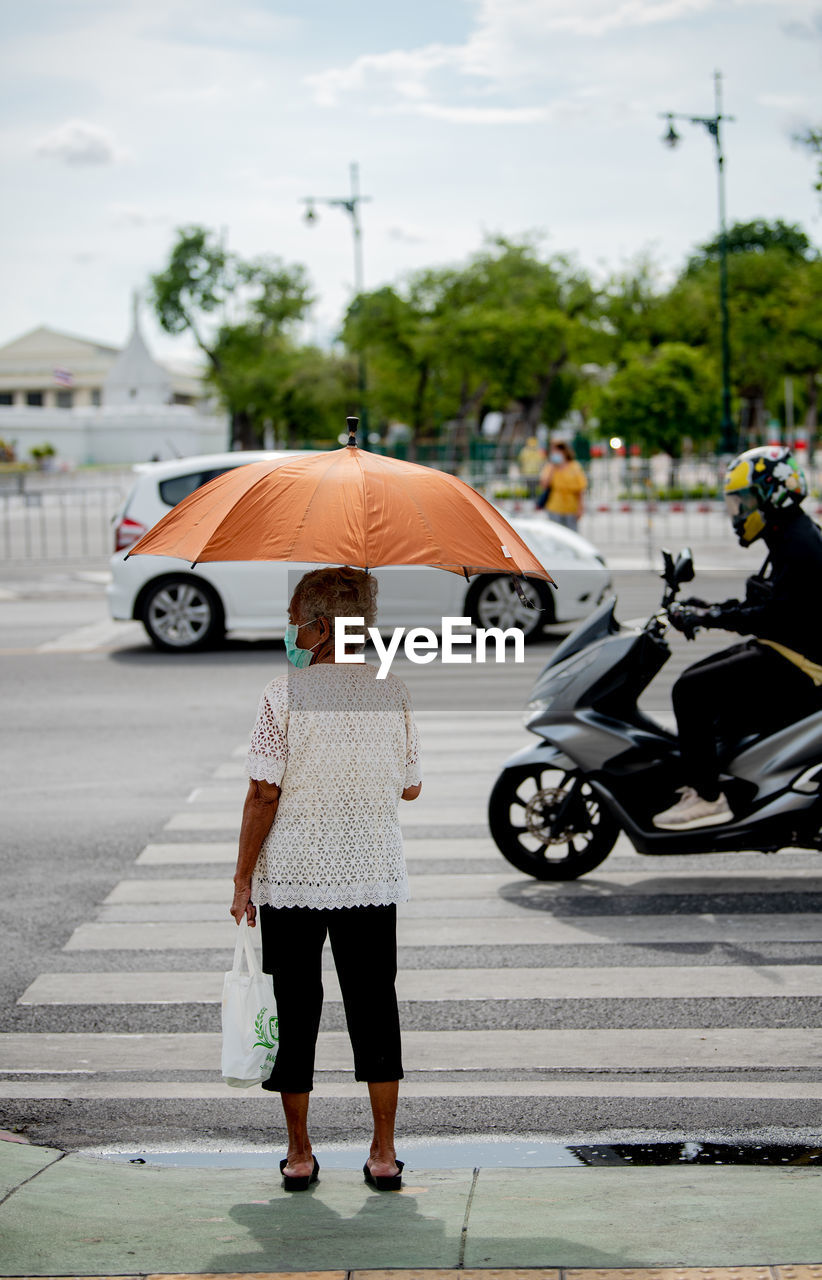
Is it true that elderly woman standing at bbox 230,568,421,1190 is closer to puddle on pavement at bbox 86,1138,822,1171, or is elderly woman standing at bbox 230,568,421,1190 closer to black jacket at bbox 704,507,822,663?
puddle on pavement at bbox 86,1138,822,1171

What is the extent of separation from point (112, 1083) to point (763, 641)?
10.4ft

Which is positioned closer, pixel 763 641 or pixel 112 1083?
pixel 112 1083

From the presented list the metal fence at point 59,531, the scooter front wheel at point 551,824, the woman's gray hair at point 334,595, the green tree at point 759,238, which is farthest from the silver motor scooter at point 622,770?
the green tree at point 759,238

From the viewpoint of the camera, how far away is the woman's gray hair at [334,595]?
3.64 meters

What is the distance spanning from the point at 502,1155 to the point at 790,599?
2875 mm

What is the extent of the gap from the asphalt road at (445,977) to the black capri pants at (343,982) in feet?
2.27

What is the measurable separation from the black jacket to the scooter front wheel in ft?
3.20

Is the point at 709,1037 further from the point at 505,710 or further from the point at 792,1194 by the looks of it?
the point at 505,710

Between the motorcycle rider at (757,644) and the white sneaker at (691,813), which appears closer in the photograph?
the motorcycle rider at (757,644)

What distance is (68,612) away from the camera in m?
17.7

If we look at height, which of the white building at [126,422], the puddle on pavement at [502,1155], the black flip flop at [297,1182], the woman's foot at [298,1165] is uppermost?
the white building at [126,422]

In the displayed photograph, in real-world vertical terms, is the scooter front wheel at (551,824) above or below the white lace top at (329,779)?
below

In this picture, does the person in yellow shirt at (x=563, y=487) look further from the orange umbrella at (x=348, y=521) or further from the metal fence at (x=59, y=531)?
the orange umbrella at (x=348, y=521)

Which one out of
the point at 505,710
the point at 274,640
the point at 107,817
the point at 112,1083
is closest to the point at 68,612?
the point at 274,640
